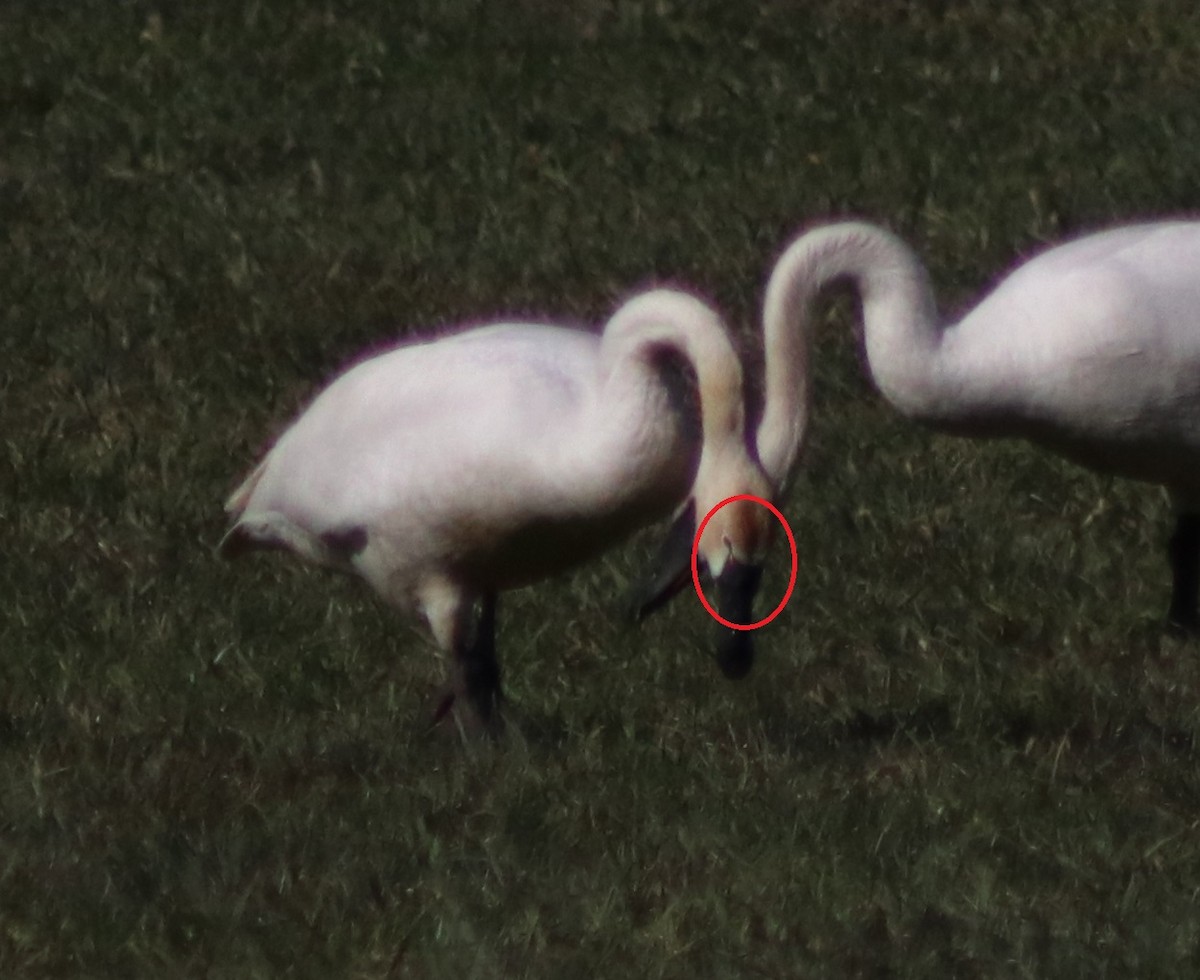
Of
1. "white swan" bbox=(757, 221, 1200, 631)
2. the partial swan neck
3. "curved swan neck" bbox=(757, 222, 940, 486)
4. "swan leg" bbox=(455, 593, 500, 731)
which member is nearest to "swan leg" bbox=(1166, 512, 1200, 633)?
"white swan" bbox=(757, 221, 1200, 631)

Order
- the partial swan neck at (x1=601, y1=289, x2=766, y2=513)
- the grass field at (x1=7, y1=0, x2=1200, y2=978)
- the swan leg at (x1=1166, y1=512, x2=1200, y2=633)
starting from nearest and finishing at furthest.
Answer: the grass field at (x1=7, y1=0, x2=1200, y2=978), the partial swan neck at (x1=601, y1=289, x2=766, y2=513), the swan leg at (x1=1166, y1=512, x2=1200, y2=633)

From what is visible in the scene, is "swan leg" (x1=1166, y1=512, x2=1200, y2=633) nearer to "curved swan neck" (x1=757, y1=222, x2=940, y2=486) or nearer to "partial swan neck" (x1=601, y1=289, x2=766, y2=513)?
"curved swan neck" (x1=757, y1=222, x2=940, y2=486)

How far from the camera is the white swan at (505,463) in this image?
18.9 ft

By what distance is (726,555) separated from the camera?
18.7ft

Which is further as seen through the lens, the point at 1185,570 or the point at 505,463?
the point at 1185,570

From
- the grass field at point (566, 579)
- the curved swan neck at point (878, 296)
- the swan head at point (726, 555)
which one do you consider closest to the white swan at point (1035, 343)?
the curved swan neck at point (878, 296)

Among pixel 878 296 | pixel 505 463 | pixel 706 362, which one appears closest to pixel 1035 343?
pixel 878 296

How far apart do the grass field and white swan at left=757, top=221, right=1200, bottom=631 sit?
0.64m

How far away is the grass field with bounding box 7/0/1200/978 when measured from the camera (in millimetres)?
5203

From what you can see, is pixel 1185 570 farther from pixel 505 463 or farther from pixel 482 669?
pixel 505 463

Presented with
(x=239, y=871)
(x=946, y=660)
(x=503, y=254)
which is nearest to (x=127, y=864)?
(x=239, y=871)

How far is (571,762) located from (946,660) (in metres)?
1.17

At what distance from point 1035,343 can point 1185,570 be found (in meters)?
1.25

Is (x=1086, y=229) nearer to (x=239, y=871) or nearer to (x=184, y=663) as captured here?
(x=184, y=663)
